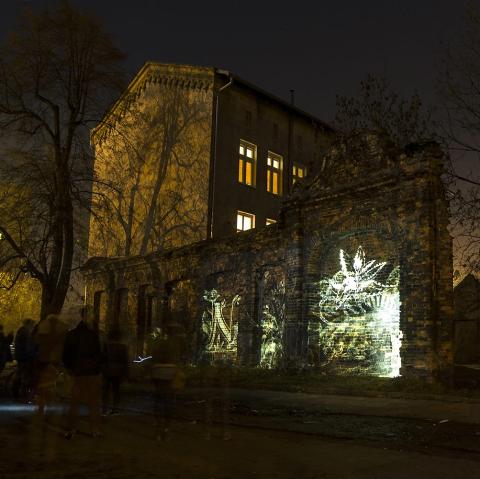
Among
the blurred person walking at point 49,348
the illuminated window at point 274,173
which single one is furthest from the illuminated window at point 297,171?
the blurred person walking at point 49,348

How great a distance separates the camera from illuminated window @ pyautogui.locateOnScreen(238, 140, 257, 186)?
3095 cm

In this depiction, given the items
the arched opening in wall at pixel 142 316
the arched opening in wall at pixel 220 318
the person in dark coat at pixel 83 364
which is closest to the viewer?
the person in dark coat at pixel 83 364

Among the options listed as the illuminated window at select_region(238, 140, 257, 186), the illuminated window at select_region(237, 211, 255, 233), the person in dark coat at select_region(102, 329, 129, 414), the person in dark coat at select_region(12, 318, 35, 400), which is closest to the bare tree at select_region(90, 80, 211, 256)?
the illuminated window at select_region(238, 140, 257, 186)

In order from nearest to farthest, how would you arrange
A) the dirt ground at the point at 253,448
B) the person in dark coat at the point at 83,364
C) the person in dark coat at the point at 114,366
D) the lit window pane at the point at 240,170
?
the dirt ground at the point at 253,448
the person in dark coat at the point at 83,364
the person in dark coat at the point at 114,366
the lit window pane at the point at 240,170

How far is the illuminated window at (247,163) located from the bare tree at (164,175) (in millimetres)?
2151

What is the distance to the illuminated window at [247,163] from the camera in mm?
30953

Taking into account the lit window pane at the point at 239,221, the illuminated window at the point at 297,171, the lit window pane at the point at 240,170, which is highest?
the illuminated window at the point at 297,171

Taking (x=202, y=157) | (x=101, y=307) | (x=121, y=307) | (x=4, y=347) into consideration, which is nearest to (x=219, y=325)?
(x=4, y=347)

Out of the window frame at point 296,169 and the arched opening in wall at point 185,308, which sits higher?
the window frame at point 296,169

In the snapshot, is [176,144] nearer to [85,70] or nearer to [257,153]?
[257,153]

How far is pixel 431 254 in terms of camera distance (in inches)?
562

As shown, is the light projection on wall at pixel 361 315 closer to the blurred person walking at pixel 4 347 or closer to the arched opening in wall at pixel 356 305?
the arched opening in wall at pixel 356 305

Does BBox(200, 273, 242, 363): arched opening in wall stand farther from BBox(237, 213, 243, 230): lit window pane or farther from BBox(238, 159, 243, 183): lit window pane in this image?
BBox(238, 159, 243, 183): lit window pane

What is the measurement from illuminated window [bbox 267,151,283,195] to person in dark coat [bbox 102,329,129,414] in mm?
21173
